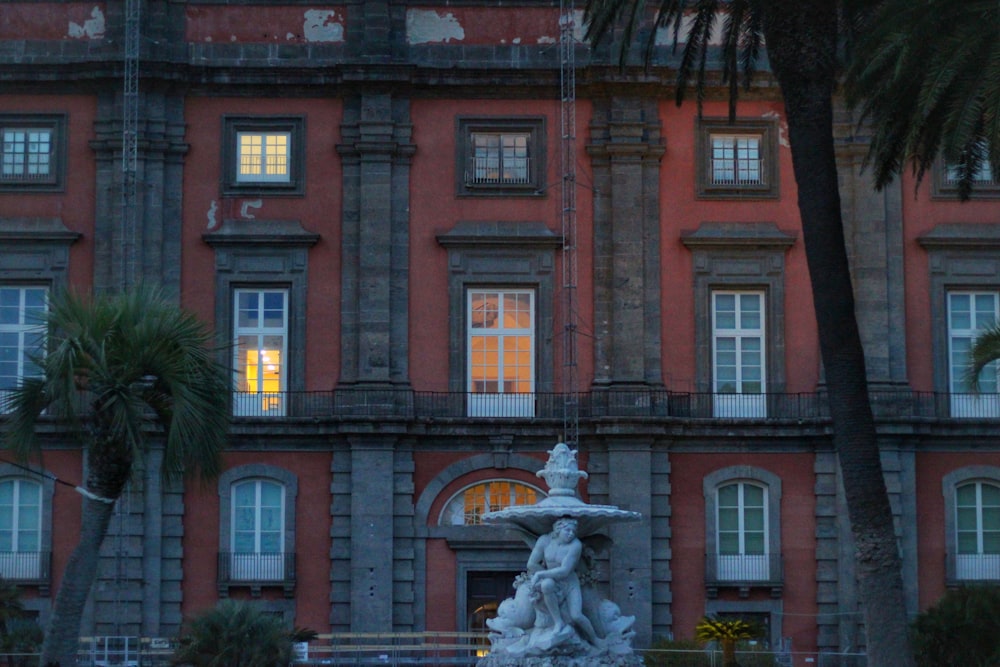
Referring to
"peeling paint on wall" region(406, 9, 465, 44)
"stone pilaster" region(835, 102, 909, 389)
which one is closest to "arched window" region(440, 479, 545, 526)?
"stone pilaster" region(835, 102, 909, 389)

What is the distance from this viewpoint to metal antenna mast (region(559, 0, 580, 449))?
40344 mm

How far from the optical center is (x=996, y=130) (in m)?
23.3

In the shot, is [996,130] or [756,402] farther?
[756,402]

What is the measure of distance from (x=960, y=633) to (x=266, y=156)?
1651 centimetres

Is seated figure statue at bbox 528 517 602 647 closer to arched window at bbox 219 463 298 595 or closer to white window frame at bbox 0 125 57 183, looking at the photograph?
arched window at bbox 219 463 298 595

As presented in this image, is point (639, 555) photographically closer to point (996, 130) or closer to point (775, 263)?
point (775, 263)

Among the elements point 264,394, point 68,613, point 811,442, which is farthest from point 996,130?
point 264,394

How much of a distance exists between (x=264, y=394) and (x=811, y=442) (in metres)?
10.6

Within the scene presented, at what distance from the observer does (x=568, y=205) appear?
40.9 metres

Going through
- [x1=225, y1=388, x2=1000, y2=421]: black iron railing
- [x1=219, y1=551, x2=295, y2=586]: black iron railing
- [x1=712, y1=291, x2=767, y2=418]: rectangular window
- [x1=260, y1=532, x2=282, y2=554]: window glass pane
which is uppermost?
[x1=712, y1=291, x2=767, y2=418]: rectangular window

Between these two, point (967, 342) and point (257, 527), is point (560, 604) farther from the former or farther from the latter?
point (967, 342)

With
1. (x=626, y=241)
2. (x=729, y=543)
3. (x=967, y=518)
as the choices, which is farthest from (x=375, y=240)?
(x=967, y=518)

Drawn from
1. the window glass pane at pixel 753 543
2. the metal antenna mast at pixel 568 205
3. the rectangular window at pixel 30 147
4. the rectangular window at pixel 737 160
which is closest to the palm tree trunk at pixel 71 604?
the metal antenna mast at pixel 568 205

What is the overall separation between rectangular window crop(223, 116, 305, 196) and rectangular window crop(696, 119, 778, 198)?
7949mm
